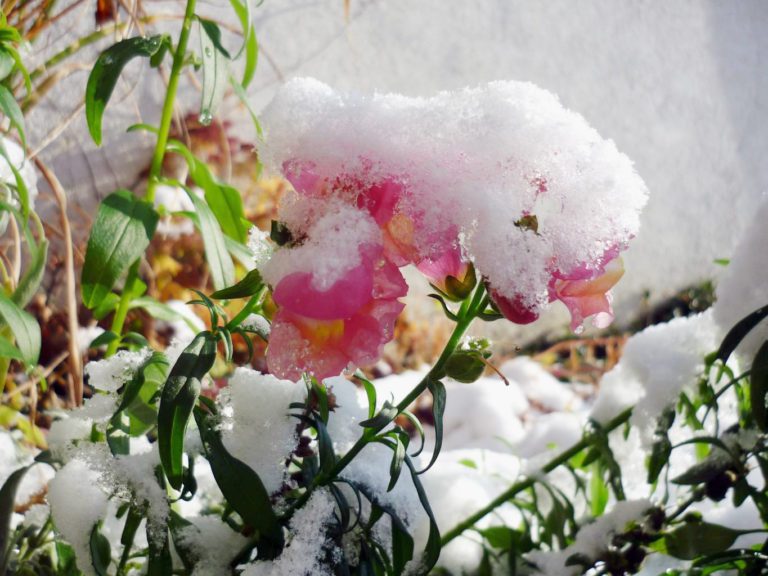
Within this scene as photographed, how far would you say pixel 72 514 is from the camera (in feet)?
2.01

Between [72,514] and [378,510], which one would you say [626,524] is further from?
[72,514]

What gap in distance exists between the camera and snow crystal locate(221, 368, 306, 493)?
1.84 ft

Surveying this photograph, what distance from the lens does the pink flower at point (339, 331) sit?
405 mm

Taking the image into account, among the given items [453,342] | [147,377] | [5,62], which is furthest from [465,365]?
[5,62]

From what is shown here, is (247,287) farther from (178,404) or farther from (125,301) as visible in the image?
(125,301)

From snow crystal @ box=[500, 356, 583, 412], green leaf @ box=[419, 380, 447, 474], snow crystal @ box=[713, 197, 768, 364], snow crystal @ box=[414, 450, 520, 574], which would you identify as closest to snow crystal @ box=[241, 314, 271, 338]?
green leaf @ box=[419, 380, 447, 474]

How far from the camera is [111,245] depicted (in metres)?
0.65

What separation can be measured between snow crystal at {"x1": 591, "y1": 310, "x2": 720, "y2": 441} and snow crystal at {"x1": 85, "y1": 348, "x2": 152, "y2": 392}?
0.41 metres

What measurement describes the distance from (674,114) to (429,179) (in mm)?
2569

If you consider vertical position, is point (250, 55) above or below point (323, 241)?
above

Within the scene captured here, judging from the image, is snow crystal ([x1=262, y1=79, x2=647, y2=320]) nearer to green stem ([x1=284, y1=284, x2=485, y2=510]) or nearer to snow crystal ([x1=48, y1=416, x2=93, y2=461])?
green stem ([x1=284, y1=284, x2=485, y2=510])

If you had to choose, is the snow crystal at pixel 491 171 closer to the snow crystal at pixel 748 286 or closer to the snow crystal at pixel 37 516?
the snow crystal at pixel 748 286

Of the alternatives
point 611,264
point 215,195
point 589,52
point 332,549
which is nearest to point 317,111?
point 611,264

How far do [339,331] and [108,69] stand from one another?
1.24 feet
